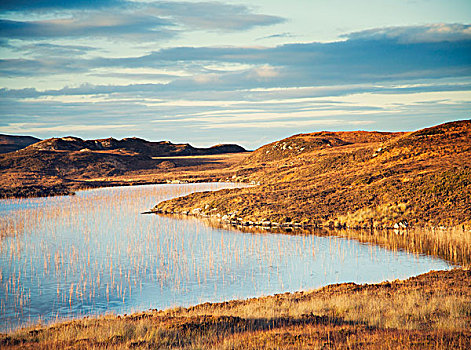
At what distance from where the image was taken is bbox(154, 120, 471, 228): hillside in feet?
145

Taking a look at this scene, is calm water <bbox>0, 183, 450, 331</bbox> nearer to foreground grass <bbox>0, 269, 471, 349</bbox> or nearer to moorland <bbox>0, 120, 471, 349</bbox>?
moorland <bbox>0, 120, 471, 349</bbox>

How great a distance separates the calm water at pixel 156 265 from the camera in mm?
23609

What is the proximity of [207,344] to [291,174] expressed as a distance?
6853 cm

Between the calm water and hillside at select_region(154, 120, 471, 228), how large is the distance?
7.40 meters

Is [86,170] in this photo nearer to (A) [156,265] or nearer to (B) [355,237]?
(B) [355,237]

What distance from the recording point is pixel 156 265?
102ft

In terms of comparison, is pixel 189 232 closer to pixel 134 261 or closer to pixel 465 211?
pixel 134 261

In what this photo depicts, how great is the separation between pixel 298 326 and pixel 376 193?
37.3m

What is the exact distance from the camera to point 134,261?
32.1 metres

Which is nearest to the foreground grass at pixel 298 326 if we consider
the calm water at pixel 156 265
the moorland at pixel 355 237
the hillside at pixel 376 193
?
the moorland at pixel 355 237

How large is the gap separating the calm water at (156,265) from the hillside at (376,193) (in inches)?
291

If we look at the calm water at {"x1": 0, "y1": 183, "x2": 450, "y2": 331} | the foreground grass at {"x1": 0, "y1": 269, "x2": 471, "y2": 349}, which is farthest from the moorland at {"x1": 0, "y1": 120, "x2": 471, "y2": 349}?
the calm water at {"x1": 0, "y1": 183, "x2": 450, "y2": 331}

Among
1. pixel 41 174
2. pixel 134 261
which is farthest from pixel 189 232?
pixel 41 174

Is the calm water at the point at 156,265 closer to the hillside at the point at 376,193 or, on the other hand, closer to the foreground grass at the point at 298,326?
the foreground grass at the point at 298,326
